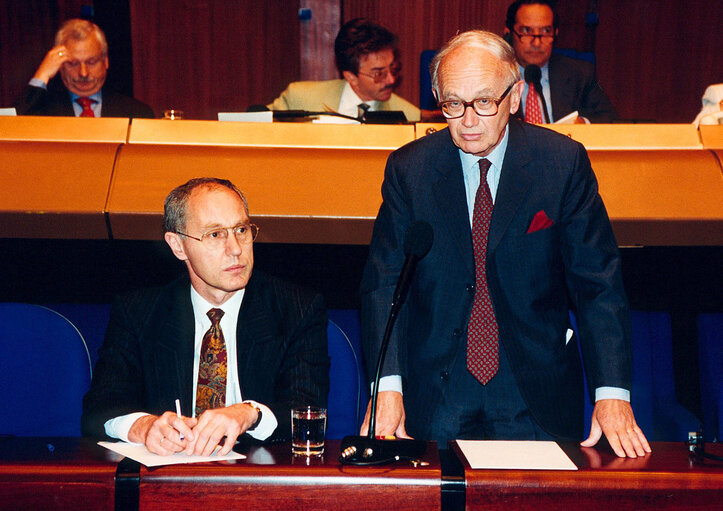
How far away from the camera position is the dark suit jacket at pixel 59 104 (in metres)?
3.71

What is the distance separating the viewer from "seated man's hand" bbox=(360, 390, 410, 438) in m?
1.80

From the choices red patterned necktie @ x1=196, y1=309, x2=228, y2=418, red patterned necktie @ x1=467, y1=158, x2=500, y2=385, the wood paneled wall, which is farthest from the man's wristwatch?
the wood paneled wall

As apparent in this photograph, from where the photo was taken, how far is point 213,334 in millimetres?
2199

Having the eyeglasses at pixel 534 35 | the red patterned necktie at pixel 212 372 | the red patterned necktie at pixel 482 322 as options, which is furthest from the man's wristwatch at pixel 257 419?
the eyeglasses at pixel 534 35

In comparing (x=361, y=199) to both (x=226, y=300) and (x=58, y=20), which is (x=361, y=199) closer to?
(x=226, y=300)

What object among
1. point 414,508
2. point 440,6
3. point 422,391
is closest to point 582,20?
point 440,6

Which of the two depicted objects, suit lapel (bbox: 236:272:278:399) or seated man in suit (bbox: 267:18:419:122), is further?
seated man in suit (bbox: 267:18:419:122)

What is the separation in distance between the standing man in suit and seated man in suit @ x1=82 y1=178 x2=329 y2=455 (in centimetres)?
29

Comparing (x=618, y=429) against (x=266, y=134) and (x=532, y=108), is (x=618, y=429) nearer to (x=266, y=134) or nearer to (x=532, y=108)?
(x=266, y=134)

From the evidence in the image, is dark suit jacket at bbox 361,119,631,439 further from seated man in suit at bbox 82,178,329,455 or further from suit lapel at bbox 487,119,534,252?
seated man in suit at bbox 82,178,329,455

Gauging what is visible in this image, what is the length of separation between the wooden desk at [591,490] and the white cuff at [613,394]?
376mm

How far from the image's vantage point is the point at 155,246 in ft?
9.05

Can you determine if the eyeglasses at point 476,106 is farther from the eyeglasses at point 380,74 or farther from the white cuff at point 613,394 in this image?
the eyeglasses at point 380,74

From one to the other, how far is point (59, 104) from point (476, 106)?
266 centimetres
